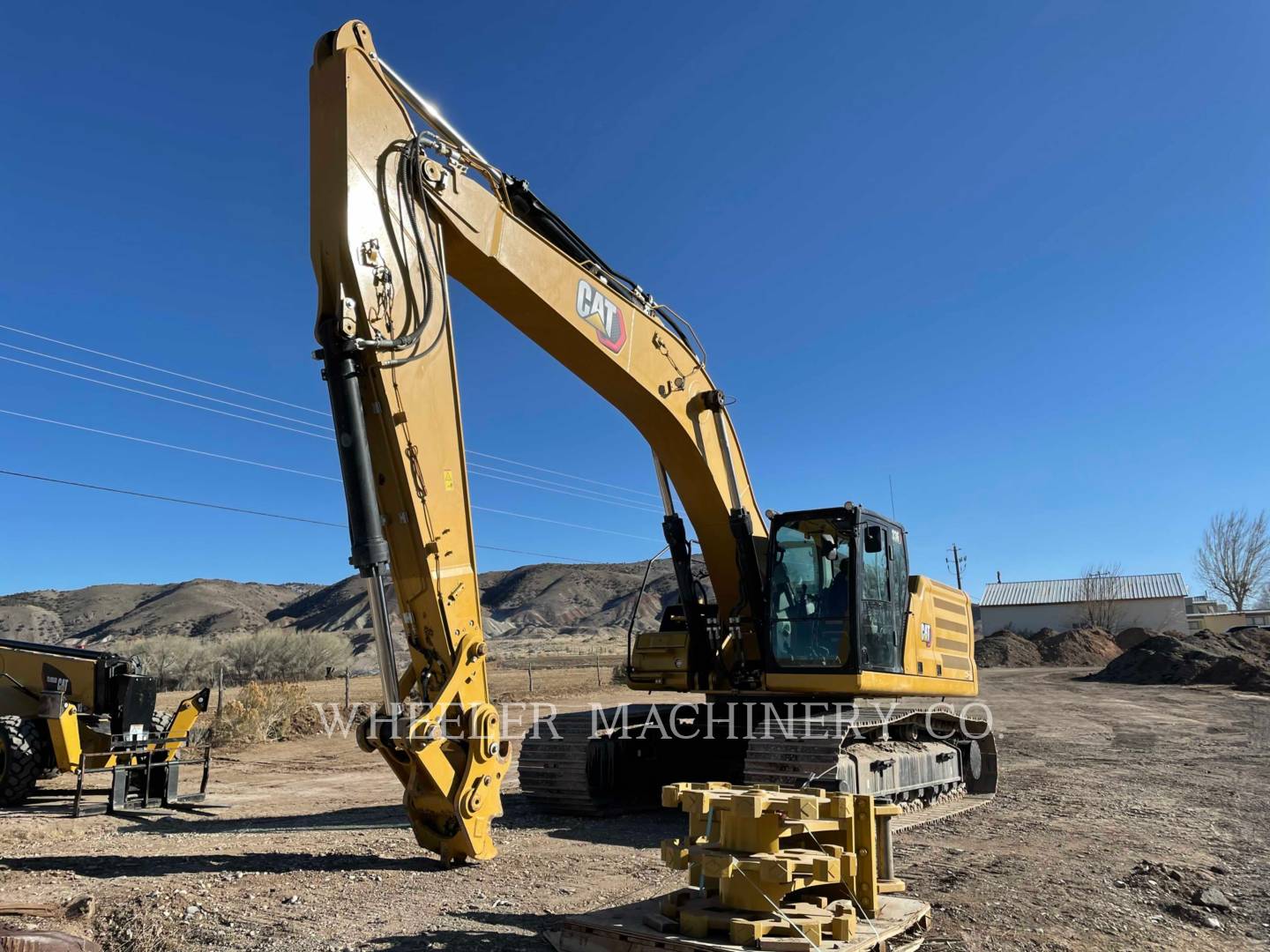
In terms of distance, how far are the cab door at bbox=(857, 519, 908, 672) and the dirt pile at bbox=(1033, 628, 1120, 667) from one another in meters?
40.8

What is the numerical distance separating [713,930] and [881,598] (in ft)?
17.1

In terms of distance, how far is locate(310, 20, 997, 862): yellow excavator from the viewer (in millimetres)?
6344

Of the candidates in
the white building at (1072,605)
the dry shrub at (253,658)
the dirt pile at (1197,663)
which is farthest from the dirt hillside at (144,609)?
the dirt pile at (1197,663)

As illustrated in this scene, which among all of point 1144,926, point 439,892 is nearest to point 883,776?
point 1144,926

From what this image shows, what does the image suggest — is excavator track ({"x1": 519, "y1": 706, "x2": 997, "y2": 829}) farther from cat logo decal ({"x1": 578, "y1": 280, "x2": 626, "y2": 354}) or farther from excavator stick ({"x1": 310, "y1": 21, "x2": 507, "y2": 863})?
cat logo decal ({"x1": 578, "y1": 280, "x2": 626, "y2": 354})

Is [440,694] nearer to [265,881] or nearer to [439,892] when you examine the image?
[439,892]

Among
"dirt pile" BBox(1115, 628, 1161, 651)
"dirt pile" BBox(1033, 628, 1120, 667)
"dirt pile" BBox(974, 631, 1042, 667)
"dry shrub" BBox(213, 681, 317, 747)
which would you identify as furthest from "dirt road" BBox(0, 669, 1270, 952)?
"dirt pile" BBox(1115, 628, 1161, 651)

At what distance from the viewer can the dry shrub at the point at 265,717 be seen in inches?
678

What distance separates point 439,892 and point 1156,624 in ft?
200

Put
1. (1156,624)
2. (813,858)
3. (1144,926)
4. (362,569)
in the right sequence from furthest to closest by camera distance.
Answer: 1. (1156,624)
2. (362,569)
3. (1144,926)
4. (813,858)

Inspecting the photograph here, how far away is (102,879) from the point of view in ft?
21.2

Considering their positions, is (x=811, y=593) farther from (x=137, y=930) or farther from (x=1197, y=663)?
(x=1197, y=663)

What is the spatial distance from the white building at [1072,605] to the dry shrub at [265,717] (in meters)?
50.8

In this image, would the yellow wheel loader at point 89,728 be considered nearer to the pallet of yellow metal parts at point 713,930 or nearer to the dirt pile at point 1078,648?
the pallet of yellow metal parts at point 713,930
